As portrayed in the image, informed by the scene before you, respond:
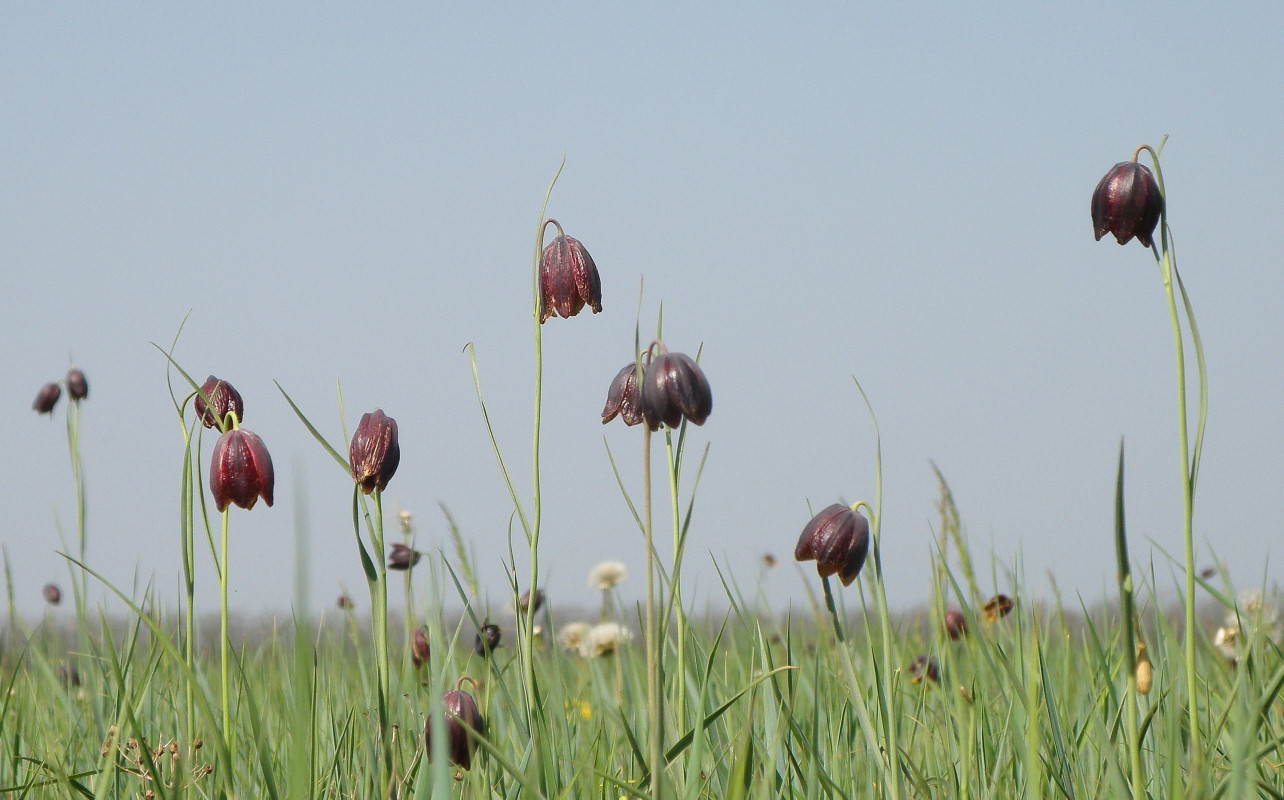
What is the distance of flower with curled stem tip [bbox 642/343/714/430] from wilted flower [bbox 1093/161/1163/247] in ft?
2.35

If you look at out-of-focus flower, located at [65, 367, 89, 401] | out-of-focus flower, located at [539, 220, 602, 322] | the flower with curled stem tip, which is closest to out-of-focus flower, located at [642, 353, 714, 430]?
the flower with curled stem tip

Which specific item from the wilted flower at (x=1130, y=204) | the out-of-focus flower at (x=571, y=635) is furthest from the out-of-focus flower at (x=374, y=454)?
the out-of-focus flower at (x=571, y=635)

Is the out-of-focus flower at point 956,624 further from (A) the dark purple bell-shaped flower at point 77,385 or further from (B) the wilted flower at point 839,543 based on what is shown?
(A) the dark purple bell-shaped flower at point 77,385

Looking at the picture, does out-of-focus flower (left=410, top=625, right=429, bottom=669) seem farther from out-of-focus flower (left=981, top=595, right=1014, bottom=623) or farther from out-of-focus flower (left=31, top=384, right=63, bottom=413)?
out-of-focus flower (left=31, top=384, right=63, bottom=413)

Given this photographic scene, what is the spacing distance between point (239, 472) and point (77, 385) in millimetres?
3299

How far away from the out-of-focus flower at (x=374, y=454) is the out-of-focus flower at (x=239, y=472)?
0.15 meters

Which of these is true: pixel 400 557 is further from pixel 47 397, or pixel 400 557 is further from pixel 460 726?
pixel 47 397

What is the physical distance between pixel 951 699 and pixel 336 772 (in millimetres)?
1386

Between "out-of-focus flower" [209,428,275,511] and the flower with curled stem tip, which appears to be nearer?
the flower with curled stem tip

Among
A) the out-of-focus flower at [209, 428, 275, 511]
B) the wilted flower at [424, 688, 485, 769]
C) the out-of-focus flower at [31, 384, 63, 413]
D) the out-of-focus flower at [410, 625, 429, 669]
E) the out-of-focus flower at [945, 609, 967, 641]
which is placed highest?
the out-of-focus flower at [31, 384, 63, 413]

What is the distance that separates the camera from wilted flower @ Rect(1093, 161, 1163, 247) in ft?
5.76

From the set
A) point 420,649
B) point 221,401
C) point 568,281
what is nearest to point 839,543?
point 568,281

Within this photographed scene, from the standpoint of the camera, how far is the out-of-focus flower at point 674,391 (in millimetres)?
1471

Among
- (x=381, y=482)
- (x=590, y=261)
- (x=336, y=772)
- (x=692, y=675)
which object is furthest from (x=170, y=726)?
(x=590, y=261)
